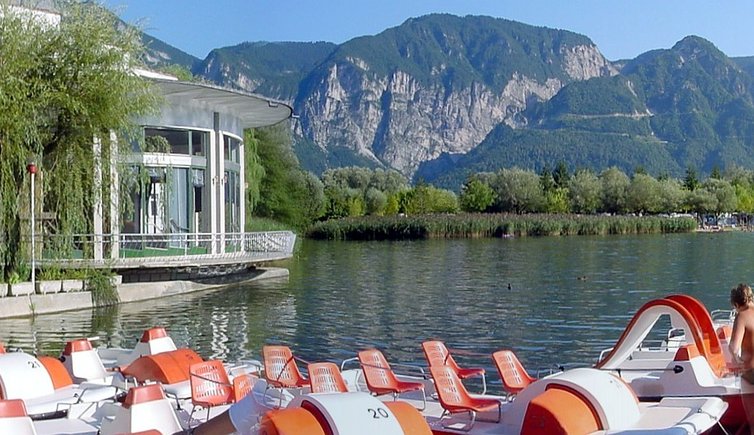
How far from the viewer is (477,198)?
4670 inches

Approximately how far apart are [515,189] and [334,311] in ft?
315

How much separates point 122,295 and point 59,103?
19.8ft

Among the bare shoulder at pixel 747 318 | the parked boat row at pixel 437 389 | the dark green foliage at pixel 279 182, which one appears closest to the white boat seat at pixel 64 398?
the parked boat row at pixel 437 389

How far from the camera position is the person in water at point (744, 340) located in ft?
25.5

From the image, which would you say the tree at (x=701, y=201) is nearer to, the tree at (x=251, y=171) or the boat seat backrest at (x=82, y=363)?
the tree at (x=251, y=171)

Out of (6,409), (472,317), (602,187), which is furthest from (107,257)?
(602,187)

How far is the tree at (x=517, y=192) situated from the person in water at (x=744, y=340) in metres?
109

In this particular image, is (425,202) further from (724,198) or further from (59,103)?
(59,103)

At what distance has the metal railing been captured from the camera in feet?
80.0

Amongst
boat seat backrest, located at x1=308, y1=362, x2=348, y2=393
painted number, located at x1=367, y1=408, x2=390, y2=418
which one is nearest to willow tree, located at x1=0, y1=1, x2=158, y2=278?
boat seat backrest, located at x1=308, y1=362, x2=348, y2=393

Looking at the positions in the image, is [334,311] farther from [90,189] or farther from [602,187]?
[602,187]

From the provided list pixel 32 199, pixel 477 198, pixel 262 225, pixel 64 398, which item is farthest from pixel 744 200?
pixel 64 398

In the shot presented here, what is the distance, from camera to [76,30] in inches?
913

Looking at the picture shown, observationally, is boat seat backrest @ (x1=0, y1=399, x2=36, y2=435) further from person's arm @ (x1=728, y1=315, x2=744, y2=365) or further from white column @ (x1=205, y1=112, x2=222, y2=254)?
white column @ (x1=205, y1=112, x2=222, y2=254)
